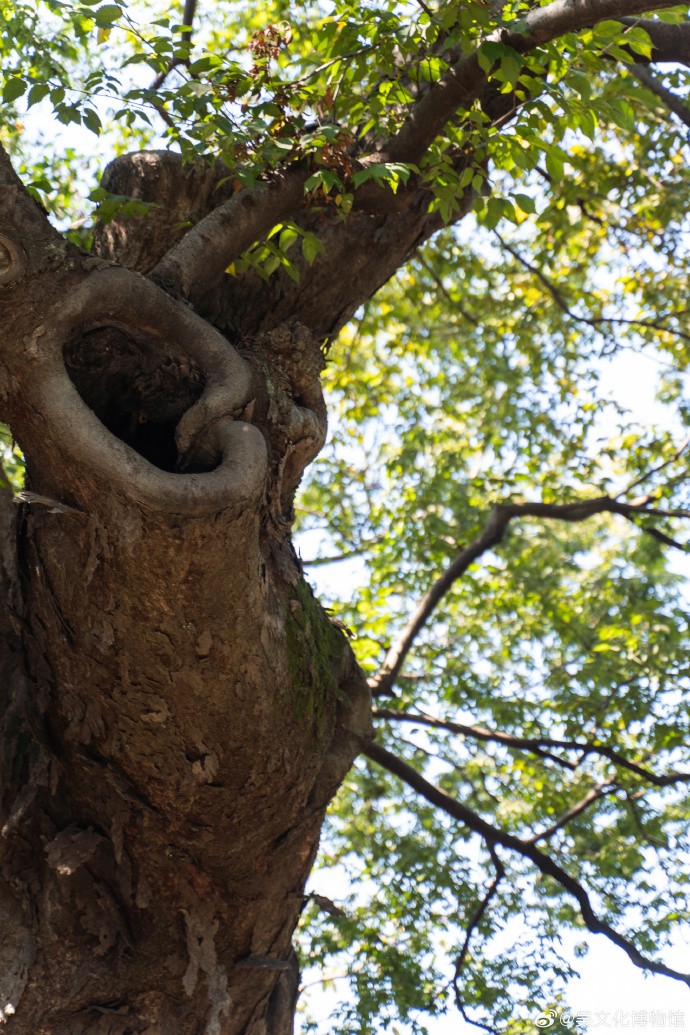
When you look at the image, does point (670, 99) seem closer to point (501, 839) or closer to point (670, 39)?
point (670, 39)

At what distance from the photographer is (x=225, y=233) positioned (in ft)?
11.5

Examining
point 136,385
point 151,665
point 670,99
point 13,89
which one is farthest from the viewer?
point 670,99

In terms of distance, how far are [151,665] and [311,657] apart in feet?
2.04

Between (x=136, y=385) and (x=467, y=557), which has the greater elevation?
(x=467, y=557)

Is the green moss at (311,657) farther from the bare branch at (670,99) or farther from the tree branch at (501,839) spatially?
the bare branch at (670,99)

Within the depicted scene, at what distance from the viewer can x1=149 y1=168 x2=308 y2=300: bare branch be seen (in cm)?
338

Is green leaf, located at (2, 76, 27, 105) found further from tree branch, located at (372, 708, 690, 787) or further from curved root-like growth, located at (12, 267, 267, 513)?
tree branch, located at (372, 708, 690, 787)

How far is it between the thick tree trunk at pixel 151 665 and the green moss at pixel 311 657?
12 mm

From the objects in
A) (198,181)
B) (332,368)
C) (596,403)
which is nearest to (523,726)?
(596,403)

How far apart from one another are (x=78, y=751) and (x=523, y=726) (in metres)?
3.96

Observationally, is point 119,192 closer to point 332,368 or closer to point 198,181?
point 198,181

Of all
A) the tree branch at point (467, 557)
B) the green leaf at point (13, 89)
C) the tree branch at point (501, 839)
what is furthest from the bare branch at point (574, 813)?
the green leaf at point (13, 89)

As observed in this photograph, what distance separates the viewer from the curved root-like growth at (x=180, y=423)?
2584 millimetres

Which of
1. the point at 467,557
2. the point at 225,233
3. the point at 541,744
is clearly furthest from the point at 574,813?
the point at 225,233
